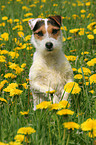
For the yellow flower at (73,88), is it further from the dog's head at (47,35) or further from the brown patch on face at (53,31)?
the brown patch on face at (53,31)

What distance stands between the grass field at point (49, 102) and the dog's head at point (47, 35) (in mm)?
499

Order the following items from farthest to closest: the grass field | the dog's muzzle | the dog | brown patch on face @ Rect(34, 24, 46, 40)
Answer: brown patch on face @ Rect(34, 24, 46, 40)
the dog
the dog's muzzle
the grass field

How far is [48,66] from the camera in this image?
3.47 m

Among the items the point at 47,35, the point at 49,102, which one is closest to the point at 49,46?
the point at 47,35

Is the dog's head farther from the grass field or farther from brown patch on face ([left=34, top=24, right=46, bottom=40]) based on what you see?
the grass field

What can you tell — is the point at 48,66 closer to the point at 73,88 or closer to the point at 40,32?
the point at 40,32

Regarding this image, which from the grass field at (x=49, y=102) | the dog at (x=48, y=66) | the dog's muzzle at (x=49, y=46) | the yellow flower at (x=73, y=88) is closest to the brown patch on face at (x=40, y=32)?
the dog at (x=48, y=66)

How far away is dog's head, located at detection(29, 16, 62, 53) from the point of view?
10.7 feet

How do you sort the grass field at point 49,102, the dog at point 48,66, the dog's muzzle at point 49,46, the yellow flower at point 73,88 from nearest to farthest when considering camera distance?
the grass field at point 49,102 → the yellow flower at point 73,88 → the dog's muzzle at point 49,46 → the dog at point 48,66

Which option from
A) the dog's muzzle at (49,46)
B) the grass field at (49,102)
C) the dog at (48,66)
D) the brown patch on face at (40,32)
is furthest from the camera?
the brown patch on face at (40,32)

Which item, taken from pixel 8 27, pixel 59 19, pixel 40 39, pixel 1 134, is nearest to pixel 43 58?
pixel 40 39

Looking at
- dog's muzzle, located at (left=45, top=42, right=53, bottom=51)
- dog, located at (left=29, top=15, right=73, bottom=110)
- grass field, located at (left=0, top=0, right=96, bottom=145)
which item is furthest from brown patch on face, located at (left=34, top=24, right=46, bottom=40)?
grass field, located at (left=0, top=0, right=96, bottom=145)

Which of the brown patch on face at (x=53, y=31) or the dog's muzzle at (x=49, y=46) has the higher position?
the brown patch on face at (x=53, y=31)

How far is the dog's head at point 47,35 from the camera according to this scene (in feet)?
10.7
